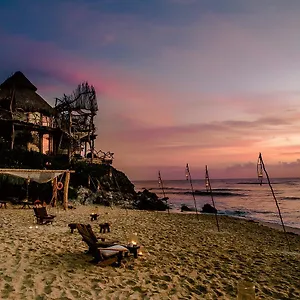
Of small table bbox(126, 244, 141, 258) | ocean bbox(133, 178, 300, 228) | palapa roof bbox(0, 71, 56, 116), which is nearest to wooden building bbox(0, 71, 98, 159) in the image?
palapa roof bbox(0, 71, 56, 116)

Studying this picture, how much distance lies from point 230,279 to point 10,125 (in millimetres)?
29308

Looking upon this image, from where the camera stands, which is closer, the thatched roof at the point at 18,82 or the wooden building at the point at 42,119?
the wooden building at the point at 42,119

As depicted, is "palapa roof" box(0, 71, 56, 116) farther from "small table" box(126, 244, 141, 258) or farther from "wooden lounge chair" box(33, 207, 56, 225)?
"small table" box(126, 244, 141, 258)

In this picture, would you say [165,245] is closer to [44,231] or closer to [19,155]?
[44,231]

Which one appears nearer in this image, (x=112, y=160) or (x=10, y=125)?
(x=10, y=125)

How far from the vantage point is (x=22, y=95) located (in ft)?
113

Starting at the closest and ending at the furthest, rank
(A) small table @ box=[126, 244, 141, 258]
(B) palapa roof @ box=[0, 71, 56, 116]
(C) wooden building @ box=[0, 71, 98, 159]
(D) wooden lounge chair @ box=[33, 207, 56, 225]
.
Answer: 1. (A) small table @ box=[126, 244, 141, 258]
2. (D) wooden lounge chair @ box=[33, 207, 56, 225]
3. (C) wooden building @ box=[0, 71, 98, 159]
4. (B) palapa roof @ box=[0, 71, 56, 116]

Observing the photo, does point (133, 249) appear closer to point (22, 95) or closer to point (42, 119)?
point (42, 119)

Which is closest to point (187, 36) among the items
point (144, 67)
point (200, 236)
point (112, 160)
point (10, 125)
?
point (144, 67)

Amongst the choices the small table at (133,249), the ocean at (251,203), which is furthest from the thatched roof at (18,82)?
the small table at (133,249)

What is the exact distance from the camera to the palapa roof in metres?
32.7

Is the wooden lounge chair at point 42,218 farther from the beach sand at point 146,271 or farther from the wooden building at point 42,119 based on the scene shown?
the wooden building at point 42,119

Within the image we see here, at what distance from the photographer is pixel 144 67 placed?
18641 millimetres

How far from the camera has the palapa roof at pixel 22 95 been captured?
32.7 m
